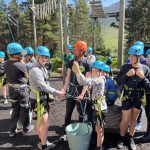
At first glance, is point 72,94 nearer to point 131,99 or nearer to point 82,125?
point 82,125

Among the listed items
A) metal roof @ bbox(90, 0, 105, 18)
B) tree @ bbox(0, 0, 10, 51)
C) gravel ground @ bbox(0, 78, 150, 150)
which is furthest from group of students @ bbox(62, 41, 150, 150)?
tree @ bbox(0, 0, 10, 51)

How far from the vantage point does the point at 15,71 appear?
581 centimetres

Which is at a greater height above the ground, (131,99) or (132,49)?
(132,49)

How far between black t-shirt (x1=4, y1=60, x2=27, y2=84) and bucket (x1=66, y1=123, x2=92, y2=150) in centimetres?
163

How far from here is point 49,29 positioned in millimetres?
40625

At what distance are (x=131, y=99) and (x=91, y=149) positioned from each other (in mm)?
1330

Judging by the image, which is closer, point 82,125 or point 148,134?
point 82,125

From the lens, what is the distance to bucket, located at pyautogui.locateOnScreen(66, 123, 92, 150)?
16.3ft

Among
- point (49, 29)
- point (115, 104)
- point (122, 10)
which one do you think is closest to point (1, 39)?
point (49, 29)

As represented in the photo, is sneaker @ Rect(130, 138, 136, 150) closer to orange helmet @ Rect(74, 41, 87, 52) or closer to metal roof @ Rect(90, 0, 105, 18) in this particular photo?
orange helmet @ Rect(74, 41, 87, 52)

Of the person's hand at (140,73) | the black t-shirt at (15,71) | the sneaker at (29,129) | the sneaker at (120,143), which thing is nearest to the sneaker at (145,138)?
the sneaker at (120,143)

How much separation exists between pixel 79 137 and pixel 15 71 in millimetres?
2051

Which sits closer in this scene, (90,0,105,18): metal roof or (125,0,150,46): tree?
(90,0,105,18): metal roof

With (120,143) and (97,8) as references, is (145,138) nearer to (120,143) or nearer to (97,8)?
(120,143)
